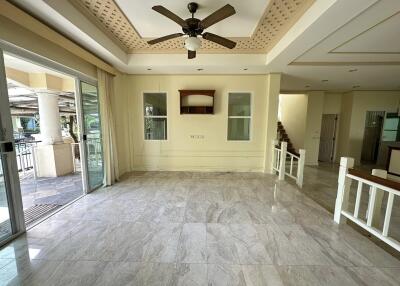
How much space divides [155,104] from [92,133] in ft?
5.58

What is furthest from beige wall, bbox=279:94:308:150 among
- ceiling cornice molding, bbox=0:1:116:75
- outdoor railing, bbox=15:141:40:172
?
outdoor railing, bbox=15:141:40:172

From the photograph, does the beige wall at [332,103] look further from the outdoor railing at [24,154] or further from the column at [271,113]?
the outdoor railing at [24,154]

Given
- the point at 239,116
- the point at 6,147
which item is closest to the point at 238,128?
the point at 239,116

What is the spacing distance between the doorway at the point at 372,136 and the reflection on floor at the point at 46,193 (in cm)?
883

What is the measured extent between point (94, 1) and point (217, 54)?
2264 mm

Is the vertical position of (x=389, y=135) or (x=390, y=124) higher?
(x=390, y=124)

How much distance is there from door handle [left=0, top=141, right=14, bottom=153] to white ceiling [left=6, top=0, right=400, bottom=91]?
1.46 metres

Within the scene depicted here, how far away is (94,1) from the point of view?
7.27ft

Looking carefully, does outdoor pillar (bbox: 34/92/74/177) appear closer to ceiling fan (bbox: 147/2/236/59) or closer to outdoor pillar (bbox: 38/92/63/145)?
outdoor pillar (bbox: 38/92/63/145)

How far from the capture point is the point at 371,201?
1.90m

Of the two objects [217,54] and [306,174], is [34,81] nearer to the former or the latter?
[217,54]

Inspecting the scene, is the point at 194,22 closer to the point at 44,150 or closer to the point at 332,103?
the point at 44,150

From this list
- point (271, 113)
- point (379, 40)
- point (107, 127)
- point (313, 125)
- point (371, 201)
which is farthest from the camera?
point (313, 125)

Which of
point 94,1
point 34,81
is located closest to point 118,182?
point 34,81
